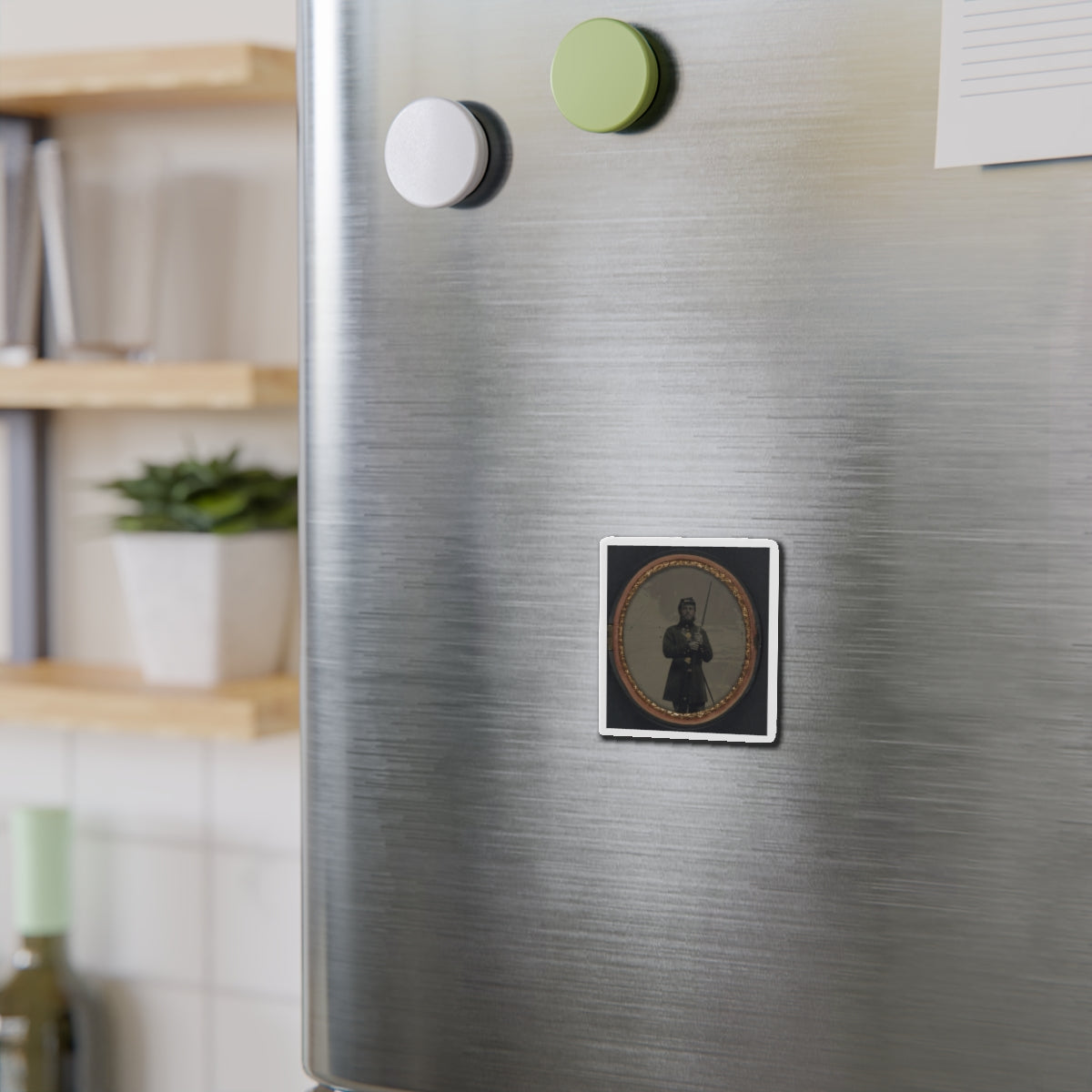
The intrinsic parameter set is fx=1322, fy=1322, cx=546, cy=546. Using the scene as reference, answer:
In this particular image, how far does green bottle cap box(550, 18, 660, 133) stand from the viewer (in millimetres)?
504

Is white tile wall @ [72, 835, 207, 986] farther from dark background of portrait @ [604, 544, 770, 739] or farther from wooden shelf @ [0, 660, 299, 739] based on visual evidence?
dark background of portrait @ [604, 544, 770, 739]

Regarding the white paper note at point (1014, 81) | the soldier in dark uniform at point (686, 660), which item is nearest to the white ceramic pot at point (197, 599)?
the soldier in dark uniform at point (686, 660)

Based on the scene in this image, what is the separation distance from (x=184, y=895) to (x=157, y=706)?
305mm

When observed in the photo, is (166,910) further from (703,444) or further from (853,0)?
(853,0)

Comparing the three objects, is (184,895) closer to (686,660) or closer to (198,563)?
(198,563)

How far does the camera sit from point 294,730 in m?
1.16

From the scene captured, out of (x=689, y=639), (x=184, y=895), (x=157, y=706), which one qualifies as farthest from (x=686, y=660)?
(x=184, y=895)

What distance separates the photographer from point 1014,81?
47cm

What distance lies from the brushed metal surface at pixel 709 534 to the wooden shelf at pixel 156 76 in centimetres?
49

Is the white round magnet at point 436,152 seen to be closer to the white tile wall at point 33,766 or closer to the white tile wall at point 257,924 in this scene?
the white tile wall at point 257,924

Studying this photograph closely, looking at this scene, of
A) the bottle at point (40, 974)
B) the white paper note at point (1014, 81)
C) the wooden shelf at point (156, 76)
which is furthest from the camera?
the bottle at point (40, 974)

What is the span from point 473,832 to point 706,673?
122 millimetres

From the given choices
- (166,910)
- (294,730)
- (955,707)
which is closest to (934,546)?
(955,707)

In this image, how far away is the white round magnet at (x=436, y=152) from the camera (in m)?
0.53
